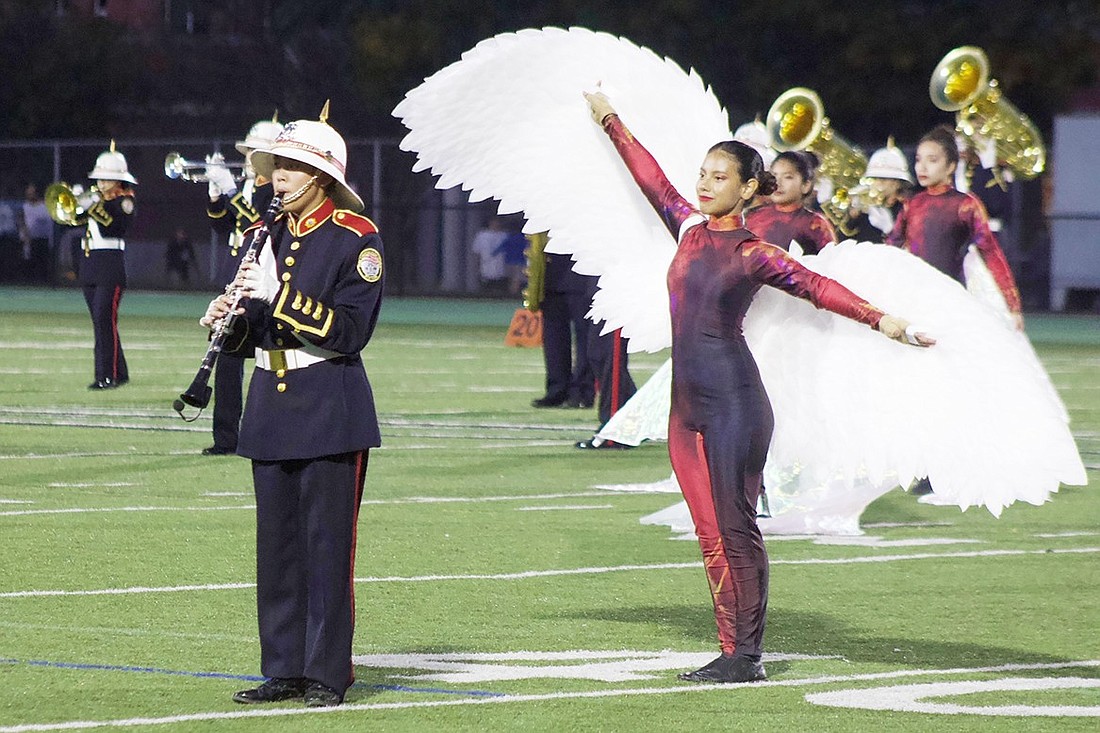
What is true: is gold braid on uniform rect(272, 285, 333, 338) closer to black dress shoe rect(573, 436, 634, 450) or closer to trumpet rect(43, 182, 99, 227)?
black dress shoe rect(573, 436, 634, 450)

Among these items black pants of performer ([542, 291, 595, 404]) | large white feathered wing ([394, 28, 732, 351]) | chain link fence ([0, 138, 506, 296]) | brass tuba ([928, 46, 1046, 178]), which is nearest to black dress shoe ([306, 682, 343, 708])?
large white feathered wing ([394, 28, 732, 351])

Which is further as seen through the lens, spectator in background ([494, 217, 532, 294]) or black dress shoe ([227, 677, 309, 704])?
spectator in background ([494, 217, 532, 294])

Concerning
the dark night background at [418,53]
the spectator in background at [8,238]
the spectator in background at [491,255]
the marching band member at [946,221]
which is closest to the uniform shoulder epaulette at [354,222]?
the marching band member at [946,221]

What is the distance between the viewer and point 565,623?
26.3 ft

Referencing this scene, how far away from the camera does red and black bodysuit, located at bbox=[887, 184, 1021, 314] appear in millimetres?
11961

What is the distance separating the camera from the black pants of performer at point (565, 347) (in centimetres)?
1708

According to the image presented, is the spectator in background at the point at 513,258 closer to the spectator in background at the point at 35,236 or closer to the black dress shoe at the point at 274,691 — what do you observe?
the spectator in background at the point at 35,236

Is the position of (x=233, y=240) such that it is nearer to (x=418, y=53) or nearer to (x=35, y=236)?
(x=35, y=236)

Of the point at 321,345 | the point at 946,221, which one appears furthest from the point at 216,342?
the point at 946,221

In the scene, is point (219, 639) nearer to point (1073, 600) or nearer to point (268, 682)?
point (268, 682)

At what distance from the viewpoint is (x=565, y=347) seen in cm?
1723

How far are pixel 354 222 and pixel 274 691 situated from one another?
1.36 meters

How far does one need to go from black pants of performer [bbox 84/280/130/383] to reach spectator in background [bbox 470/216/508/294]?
17.3 m

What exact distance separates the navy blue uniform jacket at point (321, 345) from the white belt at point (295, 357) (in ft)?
0.05
